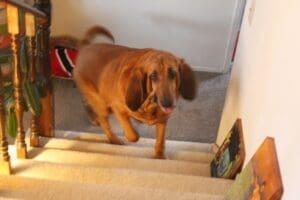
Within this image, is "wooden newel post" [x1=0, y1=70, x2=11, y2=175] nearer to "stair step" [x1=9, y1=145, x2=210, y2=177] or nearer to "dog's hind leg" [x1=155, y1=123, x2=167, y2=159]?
"stair step" [x1=9, y1=145, x2=210, y2=177]

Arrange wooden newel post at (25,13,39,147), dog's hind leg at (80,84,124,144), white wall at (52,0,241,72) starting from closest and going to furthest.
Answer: wooden newel post at (25,13,39,147), dog's hind leg at (80,84,124,144), white wall at (52,0,241,72)

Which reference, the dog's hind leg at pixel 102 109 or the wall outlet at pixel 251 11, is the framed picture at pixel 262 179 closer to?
the wall outlet at pixel 251 11

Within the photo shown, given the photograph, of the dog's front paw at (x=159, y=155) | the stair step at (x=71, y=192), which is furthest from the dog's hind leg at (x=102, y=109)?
the stair step at (x=71, y=192)

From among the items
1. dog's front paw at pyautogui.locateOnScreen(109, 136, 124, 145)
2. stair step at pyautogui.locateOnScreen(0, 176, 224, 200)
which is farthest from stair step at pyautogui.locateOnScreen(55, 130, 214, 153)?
stair step at pyautogui.locateOnScreen(0, 176, 224, 200)

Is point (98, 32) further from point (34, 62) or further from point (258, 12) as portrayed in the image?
point (258, 12)

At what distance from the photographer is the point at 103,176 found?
158 centimetres

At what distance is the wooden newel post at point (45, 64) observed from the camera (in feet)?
6.55

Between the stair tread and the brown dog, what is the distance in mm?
373

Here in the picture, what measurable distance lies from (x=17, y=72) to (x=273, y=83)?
3.36 feet

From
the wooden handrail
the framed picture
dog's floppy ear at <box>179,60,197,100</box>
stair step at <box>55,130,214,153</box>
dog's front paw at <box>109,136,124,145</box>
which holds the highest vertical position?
the wooden handrail

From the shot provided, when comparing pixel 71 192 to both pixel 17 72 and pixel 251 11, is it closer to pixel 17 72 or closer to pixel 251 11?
pixel 17 72

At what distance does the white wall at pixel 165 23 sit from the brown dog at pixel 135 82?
1.07 metres

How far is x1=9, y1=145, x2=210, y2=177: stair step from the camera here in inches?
73.9

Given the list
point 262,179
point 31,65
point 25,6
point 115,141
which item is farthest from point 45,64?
point 262,179
